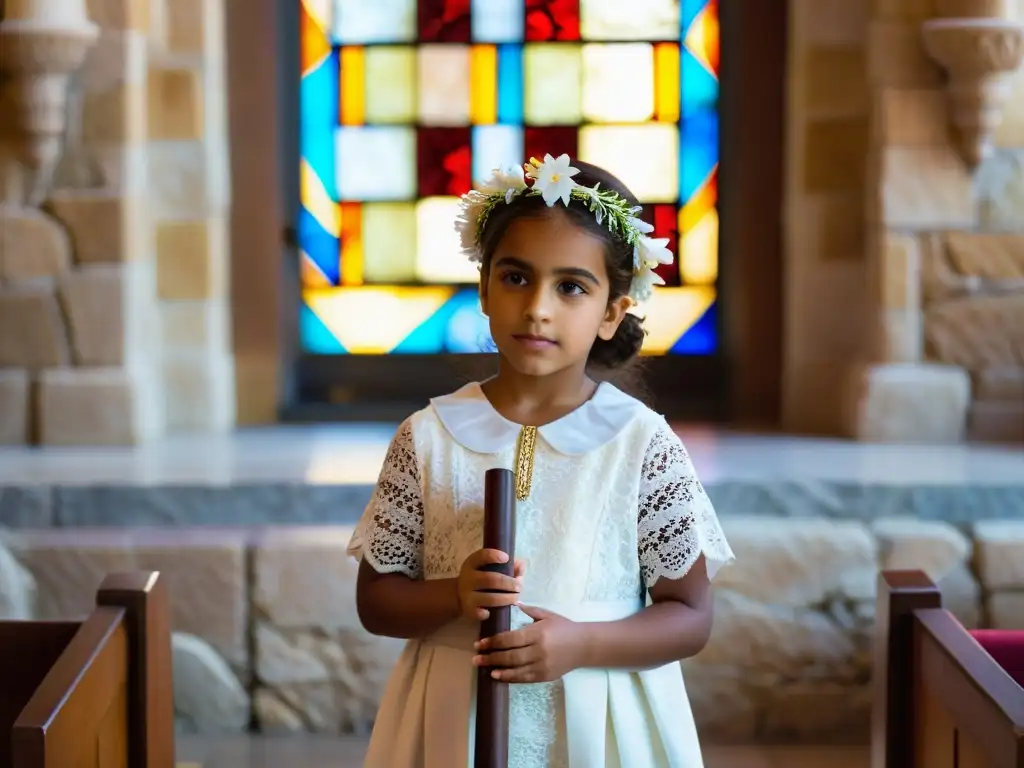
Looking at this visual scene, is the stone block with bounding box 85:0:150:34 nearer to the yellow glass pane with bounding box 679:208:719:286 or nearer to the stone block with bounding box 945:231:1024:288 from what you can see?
the yellow glass pane with bounding box 679:208:719:286

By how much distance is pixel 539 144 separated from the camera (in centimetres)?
412

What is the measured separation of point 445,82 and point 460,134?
0.52 ft

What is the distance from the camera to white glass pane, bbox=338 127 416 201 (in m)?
4.15

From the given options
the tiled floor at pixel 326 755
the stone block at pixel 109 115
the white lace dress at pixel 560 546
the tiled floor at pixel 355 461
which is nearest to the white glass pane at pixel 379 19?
the stone block at pixel 109 115

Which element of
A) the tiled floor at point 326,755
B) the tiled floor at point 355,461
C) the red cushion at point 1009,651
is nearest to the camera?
the red cushion at point 1009,651

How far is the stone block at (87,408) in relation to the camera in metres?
3.53

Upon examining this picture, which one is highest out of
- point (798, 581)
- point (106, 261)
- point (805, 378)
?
point (106, 261)

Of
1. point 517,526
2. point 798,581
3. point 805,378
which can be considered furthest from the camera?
point 805,378

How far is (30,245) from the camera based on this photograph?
3527 mm

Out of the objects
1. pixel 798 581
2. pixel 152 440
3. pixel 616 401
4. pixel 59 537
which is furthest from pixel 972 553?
pixel 152 440

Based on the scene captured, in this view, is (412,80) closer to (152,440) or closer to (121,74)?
(121,74)

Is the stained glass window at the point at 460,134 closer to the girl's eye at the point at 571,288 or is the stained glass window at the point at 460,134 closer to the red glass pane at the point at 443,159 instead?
the red glass pane at the point at 443,159

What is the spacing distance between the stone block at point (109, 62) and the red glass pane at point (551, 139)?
1.16 metres

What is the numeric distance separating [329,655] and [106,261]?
51.6 inches
